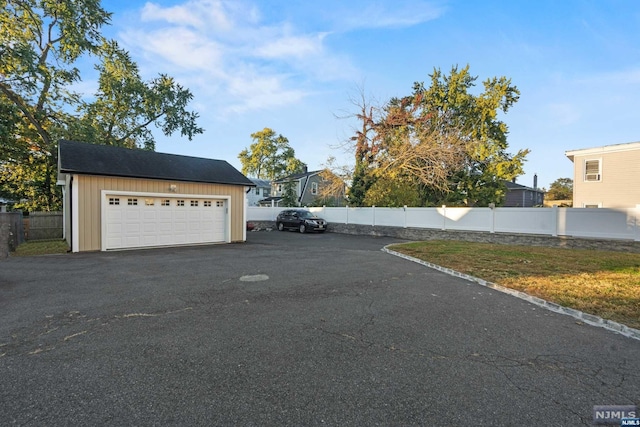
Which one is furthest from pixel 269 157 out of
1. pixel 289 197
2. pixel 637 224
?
pixel 637 224

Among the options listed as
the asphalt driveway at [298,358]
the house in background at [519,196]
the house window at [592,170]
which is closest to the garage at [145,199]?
the asphalt driveway at [298,358]

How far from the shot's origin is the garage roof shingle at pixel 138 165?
38.5ft

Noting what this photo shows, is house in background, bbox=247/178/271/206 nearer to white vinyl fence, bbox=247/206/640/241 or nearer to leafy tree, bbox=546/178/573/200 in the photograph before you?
white vinyl fence, bbox=247/206/640/241

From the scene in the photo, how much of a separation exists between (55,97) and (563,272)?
86.8 ft

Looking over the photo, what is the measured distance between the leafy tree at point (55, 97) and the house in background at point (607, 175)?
87.7ft

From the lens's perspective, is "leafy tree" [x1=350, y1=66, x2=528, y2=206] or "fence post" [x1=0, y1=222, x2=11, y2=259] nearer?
"fence post" [x1=0, y1=222, x2=11, y2=259]

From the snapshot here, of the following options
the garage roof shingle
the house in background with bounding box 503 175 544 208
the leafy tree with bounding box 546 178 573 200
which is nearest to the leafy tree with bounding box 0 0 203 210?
the garage roof shingle

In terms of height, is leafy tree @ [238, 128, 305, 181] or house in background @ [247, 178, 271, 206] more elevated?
leafy tree @ [238, 128, 305, 181]

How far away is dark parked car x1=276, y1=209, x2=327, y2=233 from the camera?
20828mm

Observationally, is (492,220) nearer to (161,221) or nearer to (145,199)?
(161,221)

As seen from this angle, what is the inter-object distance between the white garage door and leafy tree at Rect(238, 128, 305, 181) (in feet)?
116

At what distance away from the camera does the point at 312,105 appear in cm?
1764

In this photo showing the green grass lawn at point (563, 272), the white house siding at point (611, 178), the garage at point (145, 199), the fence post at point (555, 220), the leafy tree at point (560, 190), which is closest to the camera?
the green grass lawn at point (563, 272)

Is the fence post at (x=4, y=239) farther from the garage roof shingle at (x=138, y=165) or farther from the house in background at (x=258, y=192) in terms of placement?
the house in background at (x=258, y=192)
